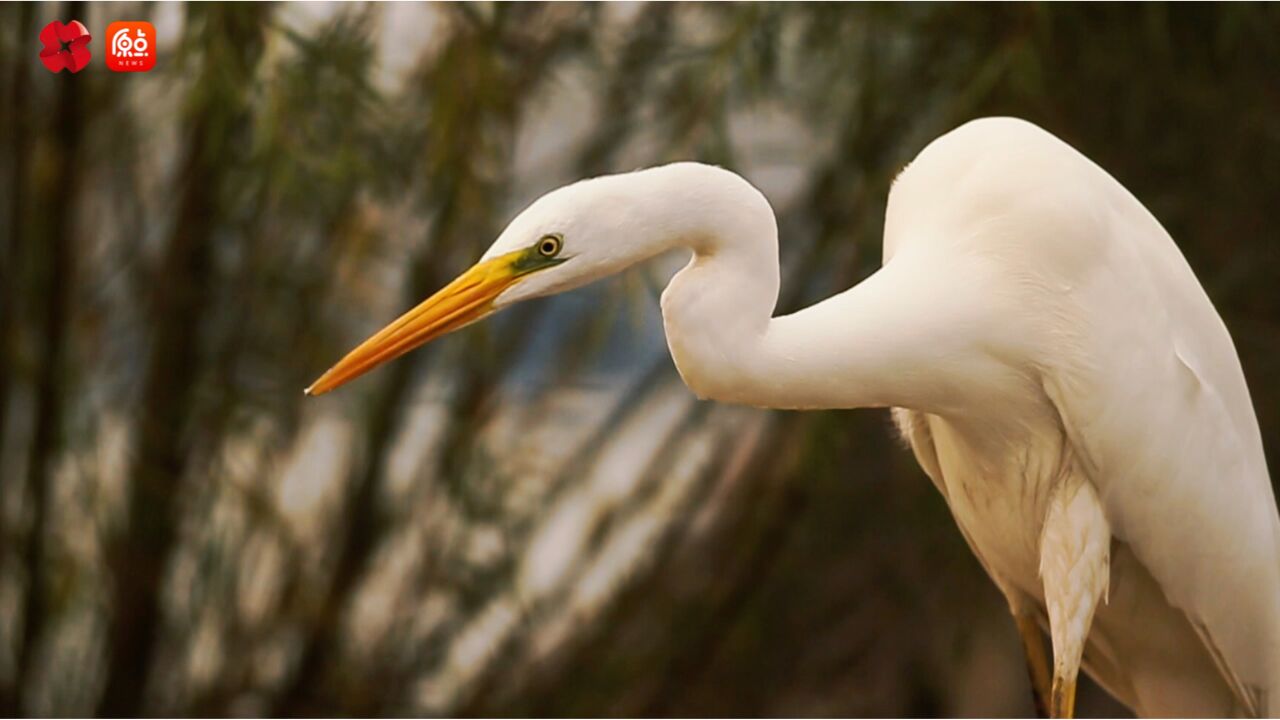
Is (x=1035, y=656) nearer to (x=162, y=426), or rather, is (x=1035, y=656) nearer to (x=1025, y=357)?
(x=1025, y=357)

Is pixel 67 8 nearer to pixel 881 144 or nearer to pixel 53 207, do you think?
pixel 53 207

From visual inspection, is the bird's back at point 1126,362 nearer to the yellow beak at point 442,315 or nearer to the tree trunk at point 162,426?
the yellow beak at point 442,315

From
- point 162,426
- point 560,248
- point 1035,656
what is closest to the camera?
point 560,248

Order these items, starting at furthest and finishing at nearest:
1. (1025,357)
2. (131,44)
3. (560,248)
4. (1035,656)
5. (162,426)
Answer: (162,426) < (131,44) < (1035,656) < (1025,357) < (560,248)

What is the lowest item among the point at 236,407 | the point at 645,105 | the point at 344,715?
the point at 344,715

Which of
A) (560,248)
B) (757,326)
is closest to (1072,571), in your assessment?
(757,326)

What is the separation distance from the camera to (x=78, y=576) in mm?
1929

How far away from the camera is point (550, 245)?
883 mm

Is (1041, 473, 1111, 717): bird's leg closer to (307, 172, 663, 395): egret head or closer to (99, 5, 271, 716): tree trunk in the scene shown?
(307, 172, 663, 395): egret head

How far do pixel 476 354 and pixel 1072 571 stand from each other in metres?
1.02

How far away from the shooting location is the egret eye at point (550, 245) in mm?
881

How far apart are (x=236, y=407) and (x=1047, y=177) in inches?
46.4

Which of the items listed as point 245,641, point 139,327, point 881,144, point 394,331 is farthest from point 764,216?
point 245,641

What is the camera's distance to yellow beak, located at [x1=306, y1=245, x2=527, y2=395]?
2.92ft
